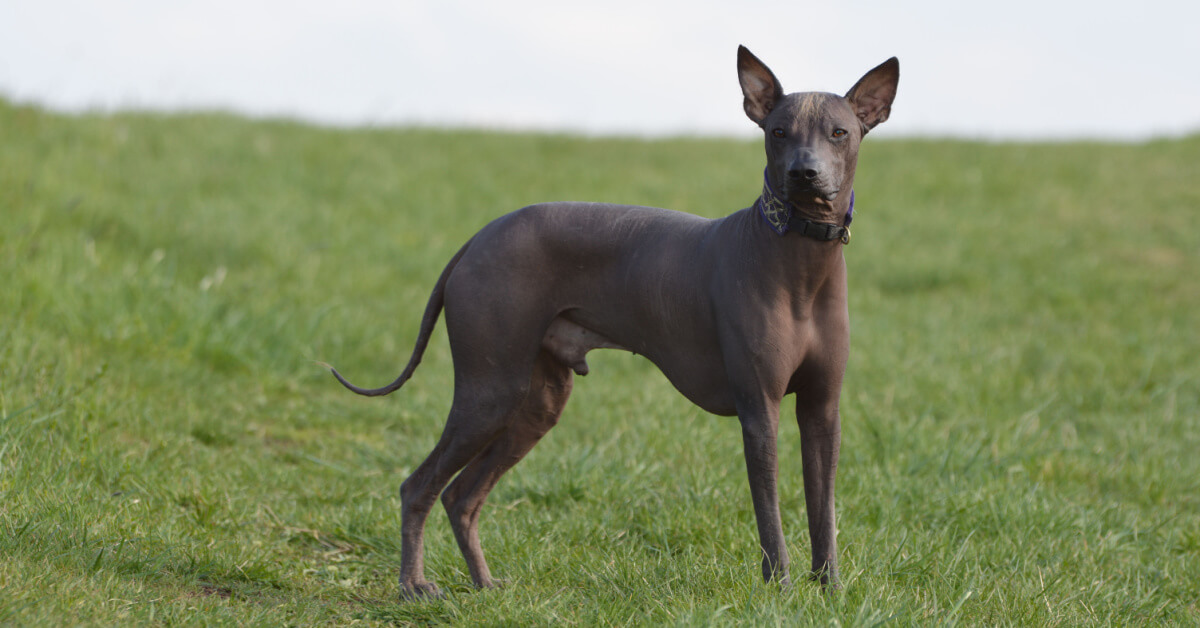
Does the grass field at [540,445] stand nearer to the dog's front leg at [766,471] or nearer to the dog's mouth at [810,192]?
the dog's front leg at [766,471]

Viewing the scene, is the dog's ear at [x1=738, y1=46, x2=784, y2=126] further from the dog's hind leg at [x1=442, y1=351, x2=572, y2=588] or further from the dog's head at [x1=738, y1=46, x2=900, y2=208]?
the dog's hind leg at [x1=442, y1=351, x2=572, y2=588]

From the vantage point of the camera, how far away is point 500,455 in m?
3.93

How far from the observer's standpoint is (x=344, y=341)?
23.0 ft

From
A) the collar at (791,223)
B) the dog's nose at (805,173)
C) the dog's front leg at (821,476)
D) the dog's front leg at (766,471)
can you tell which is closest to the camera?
the dog's nose at (805,173)

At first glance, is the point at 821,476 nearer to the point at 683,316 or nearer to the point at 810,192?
the point at 683,316

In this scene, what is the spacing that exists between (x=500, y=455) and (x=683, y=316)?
956 mm

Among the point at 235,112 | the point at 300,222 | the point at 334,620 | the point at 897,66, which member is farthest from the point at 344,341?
the point at 235,112

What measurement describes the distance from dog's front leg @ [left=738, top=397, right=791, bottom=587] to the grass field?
128 mm

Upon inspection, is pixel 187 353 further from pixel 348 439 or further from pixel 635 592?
pixel 635 592

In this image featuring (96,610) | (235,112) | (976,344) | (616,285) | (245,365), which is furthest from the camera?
(235,112)

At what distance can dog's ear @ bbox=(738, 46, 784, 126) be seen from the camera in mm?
3248

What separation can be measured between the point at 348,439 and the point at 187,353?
1098mm

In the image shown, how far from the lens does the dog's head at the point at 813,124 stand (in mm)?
3027

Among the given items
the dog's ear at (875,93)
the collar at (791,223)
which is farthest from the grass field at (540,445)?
the dog's ear at (875,93)
